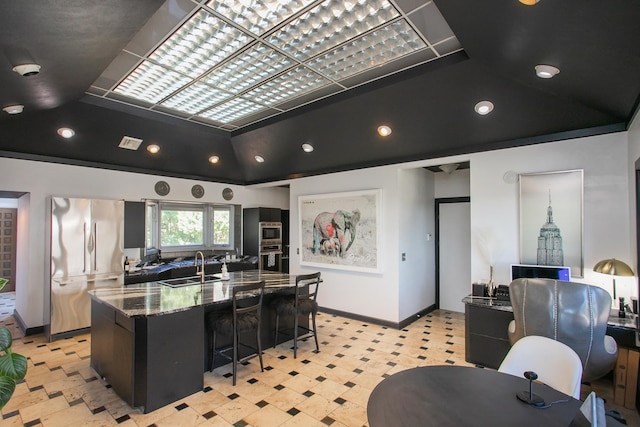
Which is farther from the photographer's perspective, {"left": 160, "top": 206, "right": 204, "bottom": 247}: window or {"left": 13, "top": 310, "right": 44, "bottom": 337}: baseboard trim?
{"left": 160, "top": 206, "right": 204, "bottom": 247}: window

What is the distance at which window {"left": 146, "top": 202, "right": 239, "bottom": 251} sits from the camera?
5.97 metres

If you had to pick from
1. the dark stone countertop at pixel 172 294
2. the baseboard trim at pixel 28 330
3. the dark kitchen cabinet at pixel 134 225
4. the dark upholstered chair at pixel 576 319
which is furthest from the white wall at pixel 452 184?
the baseboard trim at pixel 28 330

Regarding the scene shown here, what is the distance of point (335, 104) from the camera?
396 centimetres

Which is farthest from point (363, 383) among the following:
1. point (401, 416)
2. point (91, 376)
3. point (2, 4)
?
point (2, 4)

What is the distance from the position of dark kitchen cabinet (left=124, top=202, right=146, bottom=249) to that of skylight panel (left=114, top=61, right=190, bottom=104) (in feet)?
7.13

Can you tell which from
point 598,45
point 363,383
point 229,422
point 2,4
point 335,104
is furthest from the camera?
point 335,104

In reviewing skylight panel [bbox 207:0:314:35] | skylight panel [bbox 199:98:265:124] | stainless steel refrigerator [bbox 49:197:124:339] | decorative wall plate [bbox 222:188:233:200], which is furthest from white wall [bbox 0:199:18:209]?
skylight panel [bbox 207:0:314:35]

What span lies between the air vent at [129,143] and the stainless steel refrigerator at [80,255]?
0.84 metres

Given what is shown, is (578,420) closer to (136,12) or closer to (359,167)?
(136,12)

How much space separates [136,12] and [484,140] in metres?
3.71

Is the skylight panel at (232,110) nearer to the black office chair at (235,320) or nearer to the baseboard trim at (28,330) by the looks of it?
the black office chair at (235,320)

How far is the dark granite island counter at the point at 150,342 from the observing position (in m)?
2.72

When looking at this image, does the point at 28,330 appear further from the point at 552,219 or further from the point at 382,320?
the point at 552,219

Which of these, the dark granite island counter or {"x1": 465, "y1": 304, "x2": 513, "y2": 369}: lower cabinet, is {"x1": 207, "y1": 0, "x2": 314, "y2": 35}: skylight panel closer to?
the dark granite island counter
